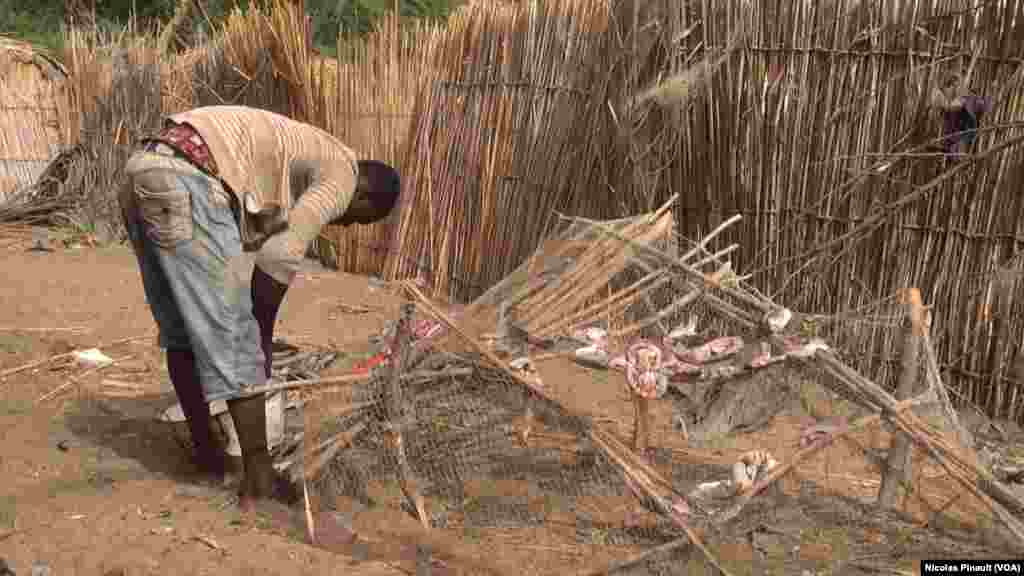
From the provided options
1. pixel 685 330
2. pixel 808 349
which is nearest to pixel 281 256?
pixel 685 330

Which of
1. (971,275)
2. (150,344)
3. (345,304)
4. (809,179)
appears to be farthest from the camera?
(345,304)

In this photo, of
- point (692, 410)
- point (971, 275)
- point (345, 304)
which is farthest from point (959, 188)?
point (345, 304)

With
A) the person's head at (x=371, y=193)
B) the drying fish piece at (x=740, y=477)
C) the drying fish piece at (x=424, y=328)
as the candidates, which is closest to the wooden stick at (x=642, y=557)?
the drying fish piece at (x=740, y=477)

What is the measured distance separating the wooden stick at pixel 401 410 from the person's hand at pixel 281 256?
0.44 meters

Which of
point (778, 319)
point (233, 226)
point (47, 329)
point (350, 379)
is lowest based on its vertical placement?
point (47, 329)

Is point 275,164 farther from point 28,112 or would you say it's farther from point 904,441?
point 28,112

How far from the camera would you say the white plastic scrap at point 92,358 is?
5.47 m

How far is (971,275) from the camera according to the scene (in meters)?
4.63

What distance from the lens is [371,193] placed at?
3893 millimetres

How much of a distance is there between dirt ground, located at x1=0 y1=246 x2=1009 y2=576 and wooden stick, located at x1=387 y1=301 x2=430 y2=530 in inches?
4.3

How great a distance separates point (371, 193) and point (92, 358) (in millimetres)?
2407

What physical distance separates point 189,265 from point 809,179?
2883 mm

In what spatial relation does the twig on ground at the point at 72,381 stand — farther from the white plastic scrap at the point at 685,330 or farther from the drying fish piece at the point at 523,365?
the white plastic scrap at the point at 685,330

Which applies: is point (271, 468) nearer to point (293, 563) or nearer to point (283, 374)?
point (293, 563)
